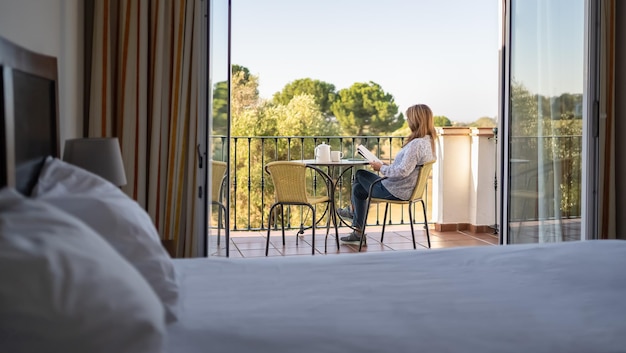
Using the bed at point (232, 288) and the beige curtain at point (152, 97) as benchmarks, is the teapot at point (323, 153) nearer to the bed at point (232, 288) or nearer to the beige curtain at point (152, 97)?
the beige curtain at point (152, 97)

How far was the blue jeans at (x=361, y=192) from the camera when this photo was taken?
5.29 meters

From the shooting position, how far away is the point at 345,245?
546cm

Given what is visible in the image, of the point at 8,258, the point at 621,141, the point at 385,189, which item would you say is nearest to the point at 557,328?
the point at 8,258

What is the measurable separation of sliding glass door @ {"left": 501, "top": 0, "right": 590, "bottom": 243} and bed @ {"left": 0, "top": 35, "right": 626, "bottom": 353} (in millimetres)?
2040

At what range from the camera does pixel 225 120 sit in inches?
154

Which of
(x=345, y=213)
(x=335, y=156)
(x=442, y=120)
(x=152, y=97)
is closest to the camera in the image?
(x=152, y=97)

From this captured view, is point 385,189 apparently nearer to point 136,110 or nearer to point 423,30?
point 136,110

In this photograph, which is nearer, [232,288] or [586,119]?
[232,288]

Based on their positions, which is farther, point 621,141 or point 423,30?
point 423,30

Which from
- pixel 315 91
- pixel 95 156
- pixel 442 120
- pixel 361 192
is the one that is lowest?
pixel 361 192

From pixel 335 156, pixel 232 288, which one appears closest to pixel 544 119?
pixel 335 156

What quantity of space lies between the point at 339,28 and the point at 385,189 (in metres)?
7.55

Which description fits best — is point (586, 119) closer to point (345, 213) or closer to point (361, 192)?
point (361, 192)

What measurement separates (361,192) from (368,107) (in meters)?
7.70
